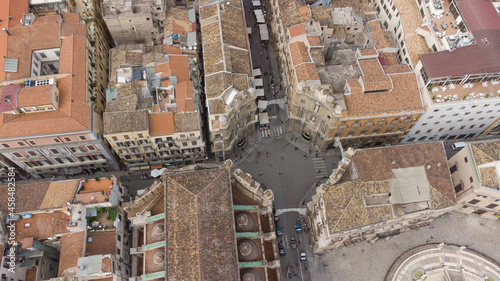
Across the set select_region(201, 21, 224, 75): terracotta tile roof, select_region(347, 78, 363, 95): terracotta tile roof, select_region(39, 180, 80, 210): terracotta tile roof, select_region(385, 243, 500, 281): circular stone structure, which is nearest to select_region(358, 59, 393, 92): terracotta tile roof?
select_region(347, 78, 363, 95): terracotta tile roof

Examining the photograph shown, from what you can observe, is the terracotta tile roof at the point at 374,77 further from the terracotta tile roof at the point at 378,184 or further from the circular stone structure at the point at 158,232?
the circular stone structure at the point at 158,232

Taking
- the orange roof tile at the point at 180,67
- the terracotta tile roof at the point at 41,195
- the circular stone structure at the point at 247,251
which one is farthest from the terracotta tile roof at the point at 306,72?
the terracotta tile roof at the point at 41,195

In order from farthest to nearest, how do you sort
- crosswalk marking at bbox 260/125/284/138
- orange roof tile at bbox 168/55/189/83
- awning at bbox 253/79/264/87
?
awning at bbox 253/79/264/87
crosswalk marking at bbox 260/125/284/138
orange roof tile at bbox 168/55/189/83

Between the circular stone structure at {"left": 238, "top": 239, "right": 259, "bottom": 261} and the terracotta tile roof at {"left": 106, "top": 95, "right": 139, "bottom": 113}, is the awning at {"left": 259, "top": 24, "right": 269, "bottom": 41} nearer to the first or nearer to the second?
the terracotta tile roof at {"left": 106, "top": 95, "right": 139, "bottom": 113}

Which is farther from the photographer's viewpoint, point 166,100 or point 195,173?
point 166,100

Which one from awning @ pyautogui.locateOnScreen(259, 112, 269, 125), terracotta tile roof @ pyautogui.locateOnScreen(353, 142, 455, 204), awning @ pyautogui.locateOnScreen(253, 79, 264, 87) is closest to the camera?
terracotta tile roof @ pyautogui.locateOnScreen(353, 142, 455, 204)

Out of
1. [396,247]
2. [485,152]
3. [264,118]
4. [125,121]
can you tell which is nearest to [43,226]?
[125,121]

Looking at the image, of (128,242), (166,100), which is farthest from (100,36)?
(128,242)

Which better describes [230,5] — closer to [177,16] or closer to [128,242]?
[177,16]
